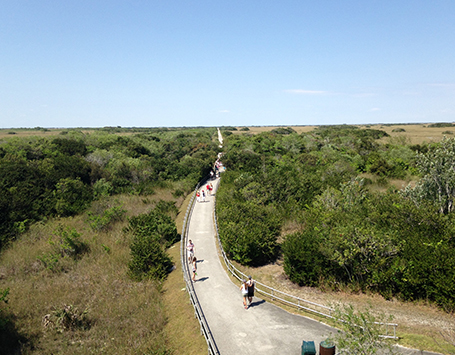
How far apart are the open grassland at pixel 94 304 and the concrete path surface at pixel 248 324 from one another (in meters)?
1.17

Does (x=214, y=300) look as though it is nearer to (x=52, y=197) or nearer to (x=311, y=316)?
(x=311, y=316)

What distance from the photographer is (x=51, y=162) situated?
46062 mm

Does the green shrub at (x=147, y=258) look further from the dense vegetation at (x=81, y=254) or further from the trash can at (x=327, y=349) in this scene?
the trash can at (x=327, y=349)

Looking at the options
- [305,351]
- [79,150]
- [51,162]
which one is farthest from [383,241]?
[79,150]

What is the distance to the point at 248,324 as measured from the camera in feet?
44.9

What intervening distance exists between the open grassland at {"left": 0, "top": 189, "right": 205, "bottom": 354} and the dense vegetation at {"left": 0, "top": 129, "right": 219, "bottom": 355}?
0.06 meters

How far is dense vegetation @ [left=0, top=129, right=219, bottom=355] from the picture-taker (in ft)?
47.2

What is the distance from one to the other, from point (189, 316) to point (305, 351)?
6.70 metres

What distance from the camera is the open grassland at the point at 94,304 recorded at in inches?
532

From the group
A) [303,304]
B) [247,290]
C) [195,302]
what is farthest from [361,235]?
[195,302]

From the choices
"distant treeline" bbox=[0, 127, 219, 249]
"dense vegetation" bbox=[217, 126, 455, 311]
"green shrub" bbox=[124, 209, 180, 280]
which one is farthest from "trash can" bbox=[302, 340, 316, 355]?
"distant treeline" bbox=[0, 127, 219, 249]

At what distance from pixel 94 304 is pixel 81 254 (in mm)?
9477

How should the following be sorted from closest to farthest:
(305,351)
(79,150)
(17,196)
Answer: (305,351), (17,196), (79,150)

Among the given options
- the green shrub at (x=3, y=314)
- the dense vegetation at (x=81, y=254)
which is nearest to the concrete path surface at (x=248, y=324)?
the dense vegetation at (x=81, y=254)
